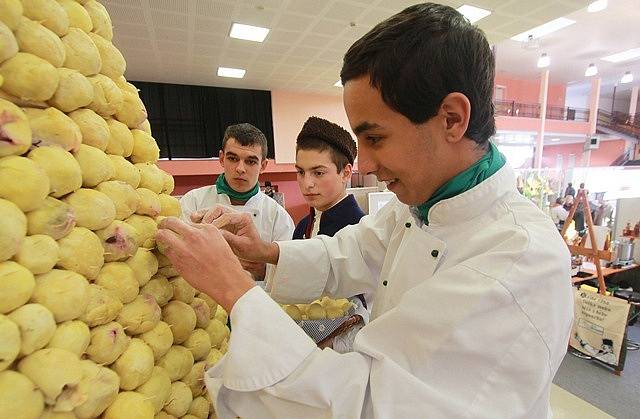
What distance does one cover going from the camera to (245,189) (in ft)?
8.93

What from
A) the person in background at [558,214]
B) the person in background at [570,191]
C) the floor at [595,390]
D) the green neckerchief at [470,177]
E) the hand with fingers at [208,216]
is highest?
the green neckerchief at [470,177]

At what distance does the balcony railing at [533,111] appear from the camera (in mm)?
10272

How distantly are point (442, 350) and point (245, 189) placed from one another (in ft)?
7.40

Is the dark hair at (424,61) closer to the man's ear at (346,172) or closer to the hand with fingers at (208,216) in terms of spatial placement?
the hand with fingers at (208,216)

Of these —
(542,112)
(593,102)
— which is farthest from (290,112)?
(593,102)

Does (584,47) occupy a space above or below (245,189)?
above

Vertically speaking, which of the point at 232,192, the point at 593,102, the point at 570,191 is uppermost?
the point at 593,102

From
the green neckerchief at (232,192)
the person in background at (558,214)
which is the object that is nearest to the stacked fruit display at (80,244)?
the green neckerchief at (232,192)

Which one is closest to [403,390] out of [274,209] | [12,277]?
[12,277]

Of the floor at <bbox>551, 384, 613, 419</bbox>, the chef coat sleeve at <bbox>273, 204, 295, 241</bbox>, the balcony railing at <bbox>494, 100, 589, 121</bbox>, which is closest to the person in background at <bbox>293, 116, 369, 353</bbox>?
the chef coat sleeve at <bbox>273, 204, 295, 241</bbox>

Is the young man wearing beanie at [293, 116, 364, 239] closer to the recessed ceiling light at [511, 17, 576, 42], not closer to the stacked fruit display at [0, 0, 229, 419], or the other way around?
the stacked fruit display at [0, 0, 229, 419]

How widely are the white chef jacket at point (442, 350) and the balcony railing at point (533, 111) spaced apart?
10.2m

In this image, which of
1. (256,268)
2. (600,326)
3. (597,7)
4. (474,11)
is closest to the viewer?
(256,268)

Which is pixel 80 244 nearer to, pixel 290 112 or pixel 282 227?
pixel 282 227
